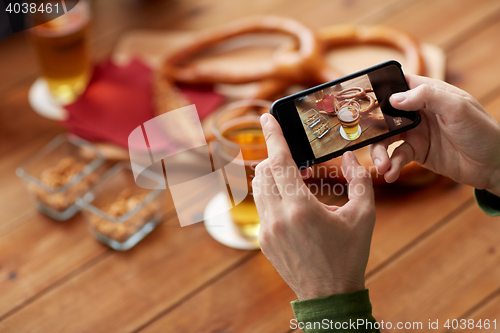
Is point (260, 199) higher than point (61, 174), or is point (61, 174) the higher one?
point (260, 199)

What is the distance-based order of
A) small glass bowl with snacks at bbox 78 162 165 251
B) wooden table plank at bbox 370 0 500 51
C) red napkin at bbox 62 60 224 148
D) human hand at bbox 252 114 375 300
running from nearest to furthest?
human hand at bbox 252 114 375 300 < small glass bowl with snacks at bbox 78 162 165 251 < red napkin at bbox 62 60 224 148 < wooden table plank at bbox 370 0 500 51

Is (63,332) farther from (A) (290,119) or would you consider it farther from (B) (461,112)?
(B) (461,112)

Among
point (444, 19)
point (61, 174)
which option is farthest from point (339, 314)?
point (444, 19)

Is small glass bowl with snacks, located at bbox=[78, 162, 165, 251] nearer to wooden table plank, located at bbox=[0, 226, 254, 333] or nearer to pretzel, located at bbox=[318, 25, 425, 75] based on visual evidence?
wooden table plank, located at bbox=[0, 226, 254, 333]

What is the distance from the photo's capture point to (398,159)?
65 centimetres

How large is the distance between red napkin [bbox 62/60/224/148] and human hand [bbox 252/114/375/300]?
0.46 metres

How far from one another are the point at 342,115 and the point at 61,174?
51 centimetres

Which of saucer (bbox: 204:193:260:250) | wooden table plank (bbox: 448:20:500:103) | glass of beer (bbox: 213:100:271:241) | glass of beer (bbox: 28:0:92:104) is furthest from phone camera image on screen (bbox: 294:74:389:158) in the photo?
glass of beer (bbox: 28:0:92:104)

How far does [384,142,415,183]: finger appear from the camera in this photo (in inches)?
25.0

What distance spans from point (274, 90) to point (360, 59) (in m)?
0.22

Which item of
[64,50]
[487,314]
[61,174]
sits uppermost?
[64,50]

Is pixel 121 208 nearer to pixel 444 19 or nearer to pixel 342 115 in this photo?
pixel 342 115

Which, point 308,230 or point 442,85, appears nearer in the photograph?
point 308,230

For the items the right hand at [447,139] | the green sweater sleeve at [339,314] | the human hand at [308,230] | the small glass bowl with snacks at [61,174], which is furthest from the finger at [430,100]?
the small glass bowl with snacks at [61,174]
